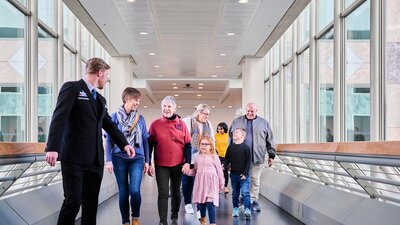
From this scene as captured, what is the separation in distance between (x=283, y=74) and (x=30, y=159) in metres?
13.2

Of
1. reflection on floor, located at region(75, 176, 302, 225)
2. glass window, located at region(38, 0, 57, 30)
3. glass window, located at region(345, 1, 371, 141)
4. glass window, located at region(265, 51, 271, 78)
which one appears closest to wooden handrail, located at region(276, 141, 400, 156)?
reflection on floor, located at region(75, 176, 302, 225)

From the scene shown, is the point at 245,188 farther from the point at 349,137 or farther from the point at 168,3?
the point at 168,3

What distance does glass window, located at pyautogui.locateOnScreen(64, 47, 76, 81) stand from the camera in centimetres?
1319

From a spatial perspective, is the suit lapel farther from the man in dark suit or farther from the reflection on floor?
the reflection on floor

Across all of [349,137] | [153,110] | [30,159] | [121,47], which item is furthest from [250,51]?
[153,110]

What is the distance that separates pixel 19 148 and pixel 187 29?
9522 mm

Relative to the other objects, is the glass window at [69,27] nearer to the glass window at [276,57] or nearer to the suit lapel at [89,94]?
the glass window at [276,57]

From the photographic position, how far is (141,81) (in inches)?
949

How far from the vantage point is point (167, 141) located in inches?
258

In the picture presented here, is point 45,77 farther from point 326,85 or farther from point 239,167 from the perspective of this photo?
point 326,85

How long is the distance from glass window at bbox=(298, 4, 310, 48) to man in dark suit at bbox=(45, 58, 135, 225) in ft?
30.7

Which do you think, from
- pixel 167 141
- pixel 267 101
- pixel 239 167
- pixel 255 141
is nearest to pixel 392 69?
pixel 255 141

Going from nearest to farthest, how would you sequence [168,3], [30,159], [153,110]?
[30,159] → [168,3] → [153,110]

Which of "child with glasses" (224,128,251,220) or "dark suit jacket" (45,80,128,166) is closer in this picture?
"dark suit jacket" (45,80,128,166)
